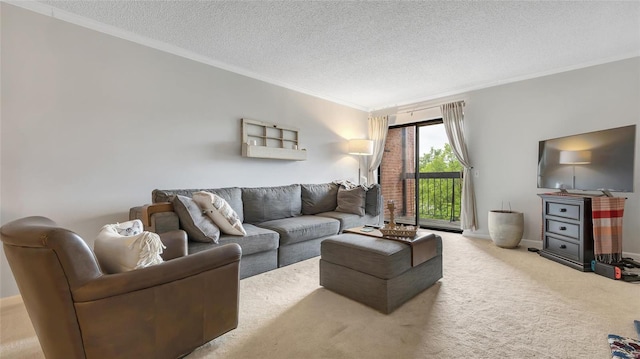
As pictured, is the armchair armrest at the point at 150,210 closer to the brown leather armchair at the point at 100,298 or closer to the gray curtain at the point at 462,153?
the brown leather armchair at the point at 100,298

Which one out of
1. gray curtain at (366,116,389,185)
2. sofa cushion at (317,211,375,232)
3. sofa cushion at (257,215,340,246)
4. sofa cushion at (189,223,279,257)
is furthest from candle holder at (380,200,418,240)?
gray curtain at (366,116,389,185)

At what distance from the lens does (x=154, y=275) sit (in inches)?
50.9

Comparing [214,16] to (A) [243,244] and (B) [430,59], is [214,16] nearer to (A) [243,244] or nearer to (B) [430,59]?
(A) [243,244]

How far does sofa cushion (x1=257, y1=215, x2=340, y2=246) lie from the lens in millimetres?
3027

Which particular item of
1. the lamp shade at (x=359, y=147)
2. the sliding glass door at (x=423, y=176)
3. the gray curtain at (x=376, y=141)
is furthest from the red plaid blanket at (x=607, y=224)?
the gray curtain at (x=376, y=141)

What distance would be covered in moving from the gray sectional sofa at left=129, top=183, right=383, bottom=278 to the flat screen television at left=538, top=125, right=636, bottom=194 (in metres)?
2.23

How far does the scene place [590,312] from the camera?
6.56 ft

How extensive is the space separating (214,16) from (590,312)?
387 centimetres

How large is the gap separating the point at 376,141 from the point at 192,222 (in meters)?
4.18

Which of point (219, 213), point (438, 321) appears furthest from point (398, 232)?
point (219, 213)

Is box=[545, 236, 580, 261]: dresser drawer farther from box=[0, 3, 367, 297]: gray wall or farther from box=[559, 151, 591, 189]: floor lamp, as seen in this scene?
box=[0, 3, 367, 297]: gray wall

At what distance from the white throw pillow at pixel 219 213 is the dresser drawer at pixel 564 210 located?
3.59 m

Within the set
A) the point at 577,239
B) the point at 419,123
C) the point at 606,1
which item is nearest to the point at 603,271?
the point at 577,239

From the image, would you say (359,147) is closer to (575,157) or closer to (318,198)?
(318,198)
